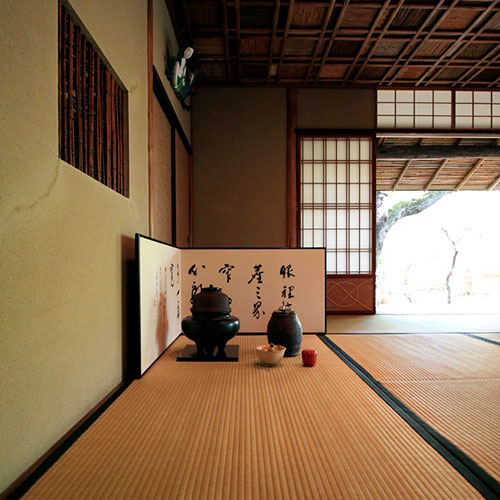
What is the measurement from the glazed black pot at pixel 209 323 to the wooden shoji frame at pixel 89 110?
721 mm

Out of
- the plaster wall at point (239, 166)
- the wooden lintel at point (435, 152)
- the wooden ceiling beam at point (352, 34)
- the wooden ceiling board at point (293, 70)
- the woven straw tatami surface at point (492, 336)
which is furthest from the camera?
the wooden lintel at point (435, 152)

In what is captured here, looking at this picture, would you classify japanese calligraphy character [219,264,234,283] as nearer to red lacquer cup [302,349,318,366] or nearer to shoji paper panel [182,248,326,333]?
shoji paper panel [182,248,326,333]

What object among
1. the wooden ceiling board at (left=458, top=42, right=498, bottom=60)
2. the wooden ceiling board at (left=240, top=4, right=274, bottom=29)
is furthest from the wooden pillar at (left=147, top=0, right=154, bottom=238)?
the wooden ceiling board at (left=458, top=42, right=498, bottom=60)

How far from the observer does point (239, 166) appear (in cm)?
480

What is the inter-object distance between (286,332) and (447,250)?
1085 centimetres

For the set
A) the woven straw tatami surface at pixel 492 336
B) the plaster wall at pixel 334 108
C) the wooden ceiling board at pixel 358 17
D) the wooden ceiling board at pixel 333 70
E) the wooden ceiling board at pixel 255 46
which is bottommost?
the woven straw tatami surface at pixel 492 336

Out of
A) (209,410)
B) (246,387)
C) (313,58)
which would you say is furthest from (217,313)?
(313,58)

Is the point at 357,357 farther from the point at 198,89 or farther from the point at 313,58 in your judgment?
the point at 198,89

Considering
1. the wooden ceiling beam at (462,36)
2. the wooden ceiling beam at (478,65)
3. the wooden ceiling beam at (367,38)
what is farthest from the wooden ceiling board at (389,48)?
the wooden ceiling beam at (478,65)

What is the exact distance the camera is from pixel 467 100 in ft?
16.4

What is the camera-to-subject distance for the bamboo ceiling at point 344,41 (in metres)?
3.41

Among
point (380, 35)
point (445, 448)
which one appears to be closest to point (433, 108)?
point (380, 35)

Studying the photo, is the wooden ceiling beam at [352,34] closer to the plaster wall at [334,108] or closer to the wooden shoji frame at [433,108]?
the plaster wall at [334,108]

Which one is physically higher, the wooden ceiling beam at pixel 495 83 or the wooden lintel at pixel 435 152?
the wooden ceiling beam at pixel 495 83
